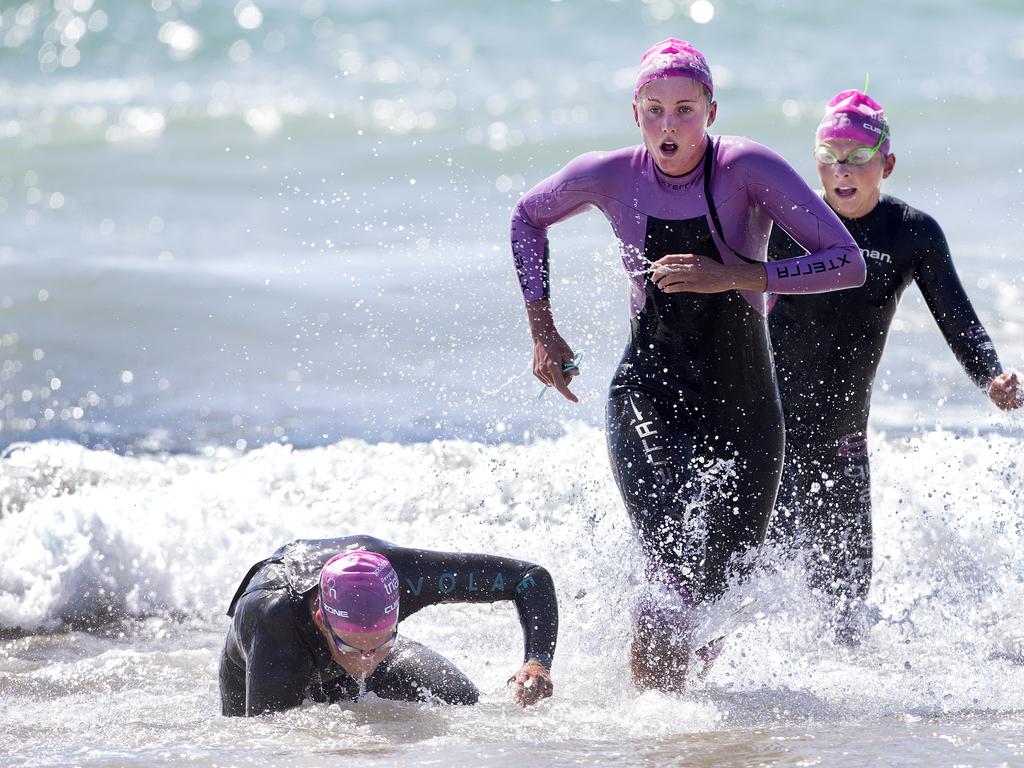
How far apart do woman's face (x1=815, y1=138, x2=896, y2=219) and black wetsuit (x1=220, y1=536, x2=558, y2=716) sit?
188 cm

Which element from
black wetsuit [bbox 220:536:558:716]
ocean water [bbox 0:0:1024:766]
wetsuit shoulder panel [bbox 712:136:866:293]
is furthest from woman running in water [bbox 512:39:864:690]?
black wetsuit [bbox 220:536:558:716]

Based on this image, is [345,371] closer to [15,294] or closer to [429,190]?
[15,294]

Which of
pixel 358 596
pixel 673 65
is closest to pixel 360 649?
pixel 358 596

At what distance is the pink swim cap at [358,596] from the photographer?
452 cm

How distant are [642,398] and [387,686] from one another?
4.31 feet

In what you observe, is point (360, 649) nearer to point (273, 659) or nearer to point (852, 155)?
point (273, 659)

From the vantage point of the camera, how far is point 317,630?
4.74 meters

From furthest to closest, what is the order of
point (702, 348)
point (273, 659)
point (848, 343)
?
point (848, 343) → point (702, 348) → point (273, 659)

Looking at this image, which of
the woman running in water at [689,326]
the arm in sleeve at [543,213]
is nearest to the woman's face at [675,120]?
the woman running in water at [689,326]

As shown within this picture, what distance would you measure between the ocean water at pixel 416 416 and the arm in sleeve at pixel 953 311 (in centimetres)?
107

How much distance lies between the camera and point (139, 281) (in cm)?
1218

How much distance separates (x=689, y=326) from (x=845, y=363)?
3.66 ft

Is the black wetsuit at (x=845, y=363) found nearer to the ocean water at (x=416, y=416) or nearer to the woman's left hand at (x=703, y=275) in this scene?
the ocean water at (x=416, y=416)

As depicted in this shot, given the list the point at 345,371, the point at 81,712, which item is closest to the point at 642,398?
the point at 81,712
